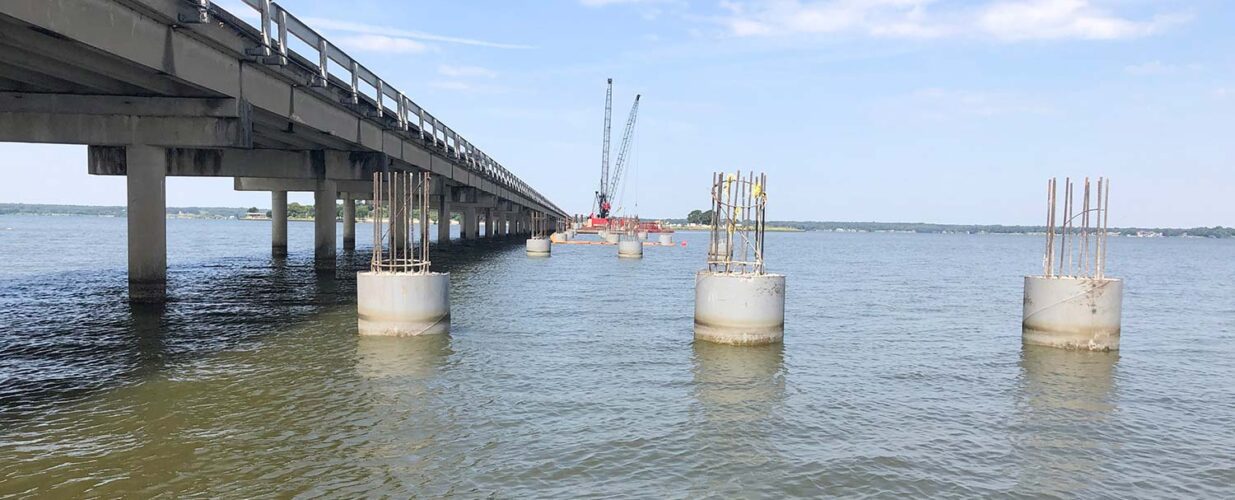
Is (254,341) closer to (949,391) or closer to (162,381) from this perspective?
(162,381)

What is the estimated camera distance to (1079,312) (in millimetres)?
23047

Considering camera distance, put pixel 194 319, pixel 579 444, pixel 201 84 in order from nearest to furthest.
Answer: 1. pixel 579 444
2. pixel 201 84
3. pixel 194 319

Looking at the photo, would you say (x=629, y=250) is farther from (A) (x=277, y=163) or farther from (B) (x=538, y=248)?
(A) (x=277, y=163)

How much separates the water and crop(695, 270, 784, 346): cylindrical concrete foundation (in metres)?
0.60

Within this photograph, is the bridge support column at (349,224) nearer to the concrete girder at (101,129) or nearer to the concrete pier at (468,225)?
the concrete pier at (468,225)

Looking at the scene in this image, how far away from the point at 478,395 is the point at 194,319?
13781 mm

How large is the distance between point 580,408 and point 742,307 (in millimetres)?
8048

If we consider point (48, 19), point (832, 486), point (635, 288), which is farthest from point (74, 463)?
point (635, 288)

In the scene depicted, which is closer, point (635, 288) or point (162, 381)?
point (162, 381)

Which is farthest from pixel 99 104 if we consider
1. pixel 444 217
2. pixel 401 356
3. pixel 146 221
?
pixel 444 217

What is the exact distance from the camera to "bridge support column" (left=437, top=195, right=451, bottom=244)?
7088 cm

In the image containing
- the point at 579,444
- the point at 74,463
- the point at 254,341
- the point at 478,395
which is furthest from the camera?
the point at 254,341

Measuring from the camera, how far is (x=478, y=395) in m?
16.2

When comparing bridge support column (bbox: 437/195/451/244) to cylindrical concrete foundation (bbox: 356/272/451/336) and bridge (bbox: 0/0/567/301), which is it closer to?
bridge (bbox: 0/0/567/301)
